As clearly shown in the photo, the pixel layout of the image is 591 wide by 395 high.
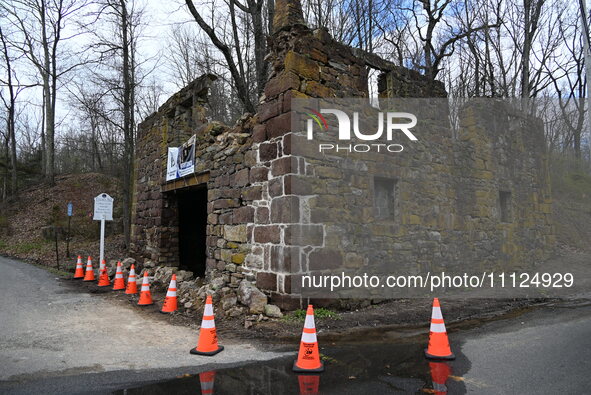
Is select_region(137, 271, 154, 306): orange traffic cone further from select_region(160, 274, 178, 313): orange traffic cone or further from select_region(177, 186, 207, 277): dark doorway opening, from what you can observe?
select_region(177, 186, 207, 277): dark doorway opening

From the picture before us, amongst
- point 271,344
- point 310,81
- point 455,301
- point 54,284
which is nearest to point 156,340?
point 271,344

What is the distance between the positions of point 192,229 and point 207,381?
330 inches

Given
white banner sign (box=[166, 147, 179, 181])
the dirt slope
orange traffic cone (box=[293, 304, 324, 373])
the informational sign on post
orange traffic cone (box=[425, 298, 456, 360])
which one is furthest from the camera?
the dirt slope

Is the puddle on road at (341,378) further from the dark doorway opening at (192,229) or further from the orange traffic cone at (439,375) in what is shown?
the dark doorway opening at (192,229)

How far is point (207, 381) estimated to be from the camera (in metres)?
3.51

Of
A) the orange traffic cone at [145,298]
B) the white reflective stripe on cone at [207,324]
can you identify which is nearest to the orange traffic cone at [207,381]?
the white reflective stripe on cone at [207,324]

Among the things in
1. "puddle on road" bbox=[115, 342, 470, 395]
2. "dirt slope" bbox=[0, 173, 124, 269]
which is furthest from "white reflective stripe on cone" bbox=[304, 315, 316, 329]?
"dirt slope" bbox=[0, 173, 124, 269]

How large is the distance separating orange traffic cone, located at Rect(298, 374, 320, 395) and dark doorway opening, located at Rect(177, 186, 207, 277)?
25.9ft

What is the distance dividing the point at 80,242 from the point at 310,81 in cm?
1603

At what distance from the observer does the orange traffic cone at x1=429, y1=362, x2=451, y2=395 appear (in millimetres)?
3273

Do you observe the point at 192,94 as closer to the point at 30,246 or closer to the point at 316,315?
the point at 316,315

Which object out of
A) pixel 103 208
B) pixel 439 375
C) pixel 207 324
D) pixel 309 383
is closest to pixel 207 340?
pixel 207 324

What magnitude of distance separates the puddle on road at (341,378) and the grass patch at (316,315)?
1.58 meters

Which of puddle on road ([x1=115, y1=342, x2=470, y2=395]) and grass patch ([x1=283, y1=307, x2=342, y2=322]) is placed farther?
A: grass patch ([x1=283, y1=307, x2=342, y2=322])
